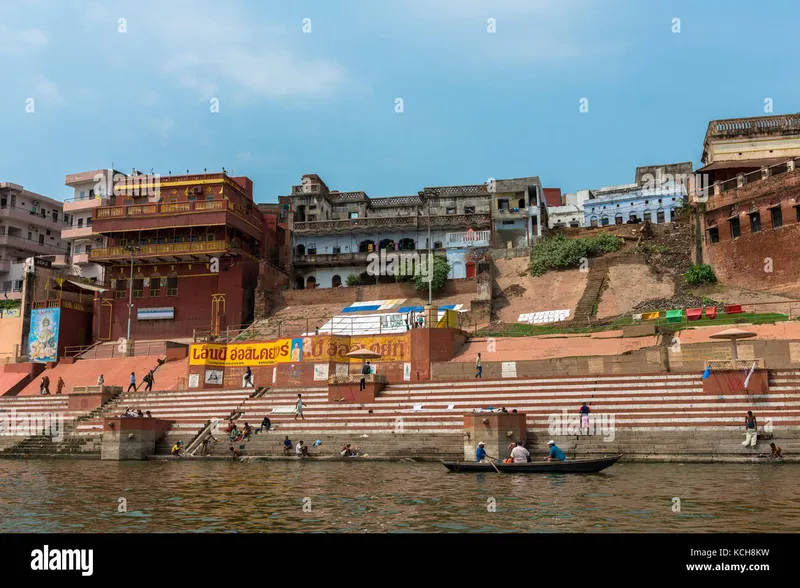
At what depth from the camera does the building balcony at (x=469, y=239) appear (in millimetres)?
55250

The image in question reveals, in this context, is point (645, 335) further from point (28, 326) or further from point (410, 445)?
point (28, 326)

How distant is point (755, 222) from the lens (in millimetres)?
39938

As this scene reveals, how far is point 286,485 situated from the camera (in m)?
17.4

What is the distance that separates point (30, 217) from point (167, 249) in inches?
994

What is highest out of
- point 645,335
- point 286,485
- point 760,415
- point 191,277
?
point 191,277

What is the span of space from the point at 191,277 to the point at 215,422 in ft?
85.9

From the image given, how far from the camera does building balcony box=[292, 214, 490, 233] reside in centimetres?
5722

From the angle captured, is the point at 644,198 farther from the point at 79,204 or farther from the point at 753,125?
the point at 79,204

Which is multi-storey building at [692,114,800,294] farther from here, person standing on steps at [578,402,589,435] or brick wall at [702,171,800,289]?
person standing on steps at [578,402,589,435]

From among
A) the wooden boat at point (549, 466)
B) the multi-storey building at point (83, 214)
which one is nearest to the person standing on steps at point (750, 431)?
the wooden boat at point (549, 466)

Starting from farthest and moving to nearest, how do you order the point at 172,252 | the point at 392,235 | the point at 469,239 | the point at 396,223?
the point at 392,235 → the point at 396,223 → the point at 469,239 → the point at 172,252

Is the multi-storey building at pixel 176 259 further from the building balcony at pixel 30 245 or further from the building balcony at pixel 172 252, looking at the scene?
the building balcony at pixel 30 245

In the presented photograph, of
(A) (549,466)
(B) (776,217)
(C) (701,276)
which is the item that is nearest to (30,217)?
(C) (701,276)
